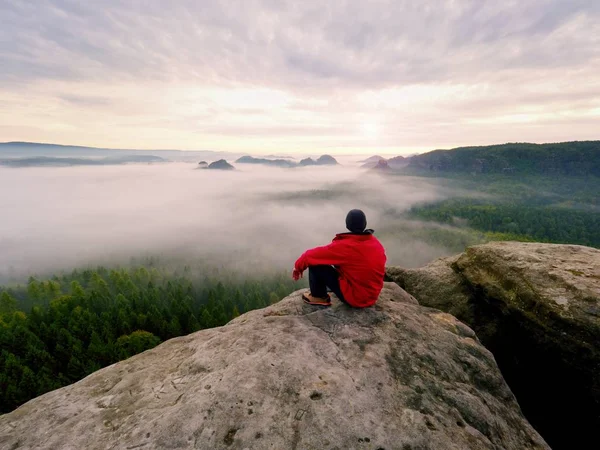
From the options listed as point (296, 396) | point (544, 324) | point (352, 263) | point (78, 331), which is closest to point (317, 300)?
point (352, 263)

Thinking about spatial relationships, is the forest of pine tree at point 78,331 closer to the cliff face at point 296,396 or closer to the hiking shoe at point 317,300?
the cliff face at point 296,396

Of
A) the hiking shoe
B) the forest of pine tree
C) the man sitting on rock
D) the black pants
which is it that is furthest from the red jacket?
the forest of pine tree

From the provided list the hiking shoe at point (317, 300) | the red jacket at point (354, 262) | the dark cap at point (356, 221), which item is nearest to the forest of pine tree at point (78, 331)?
the hiking shoe at point (317, 300)

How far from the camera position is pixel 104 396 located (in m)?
6.96

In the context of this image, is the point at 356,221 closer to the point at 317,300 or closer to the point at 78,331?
the point at 317,300

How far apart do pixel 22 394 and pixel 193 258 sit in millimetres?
141523

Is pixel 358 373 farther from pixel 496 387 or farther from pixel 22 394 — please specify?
pixel 22 394

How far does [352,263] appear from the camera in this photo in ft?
29.2

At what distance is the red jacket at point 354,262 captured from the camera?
8.87 meters

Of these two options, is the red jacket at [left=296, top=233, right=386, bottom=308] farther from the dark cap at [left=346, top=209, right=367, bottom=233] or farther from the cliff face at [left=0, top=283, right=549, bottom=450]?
the cliff face at [left=0, top=283, right=549, bottom=450]

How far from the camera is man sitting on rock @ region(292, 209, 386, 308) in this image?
8.88 meters

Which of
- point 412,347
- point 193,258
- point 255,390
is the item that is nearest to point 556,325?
point 412,347

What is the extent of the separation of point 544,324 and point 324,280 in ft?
24.6

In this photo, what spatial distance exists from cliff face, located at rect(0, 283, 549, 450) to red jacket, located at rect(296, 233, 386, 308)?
2.87 feet
